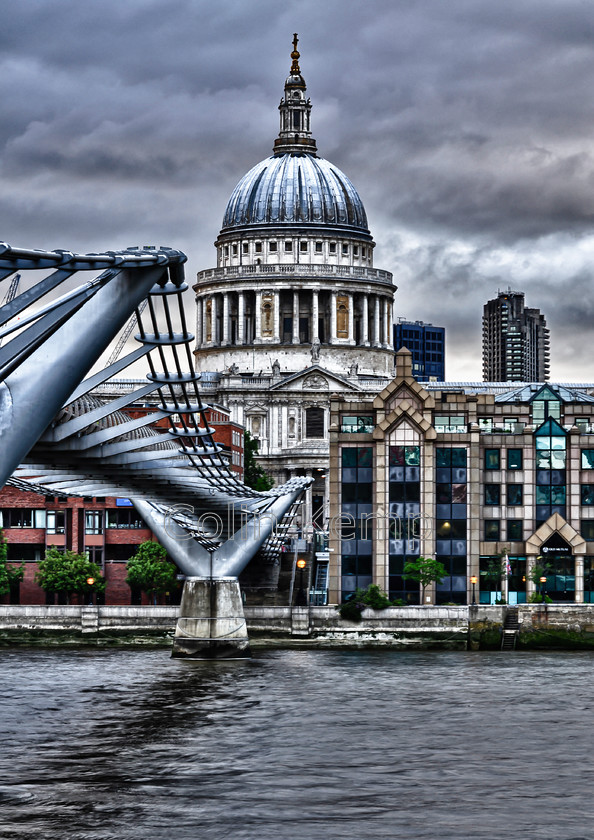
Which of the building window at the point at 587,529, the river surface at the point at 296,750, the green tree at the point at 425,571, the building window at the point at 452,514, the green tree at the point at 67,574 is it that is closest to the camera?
the river surface at the point at 296,750

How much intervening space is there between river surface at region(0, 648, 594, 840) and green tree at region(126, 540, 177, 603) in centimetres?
2651

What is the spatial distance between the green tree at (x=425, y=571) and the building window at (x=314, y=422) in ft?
285

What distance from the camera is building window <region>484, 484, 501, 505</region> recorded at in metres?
107

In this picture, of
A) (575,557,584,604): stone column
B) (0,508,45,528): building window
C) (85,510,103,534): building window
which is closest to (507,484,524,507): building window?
(575,557,584,604): stone column

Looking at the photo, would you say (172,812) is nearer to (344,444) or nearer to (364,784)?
(364,784)

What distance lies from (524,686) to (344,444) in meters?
32.8

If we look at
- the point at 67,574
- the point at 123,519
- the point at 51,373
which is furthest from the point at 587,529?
the point at 51,373

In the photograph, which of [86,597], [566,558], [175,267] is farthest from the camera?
[86,597]

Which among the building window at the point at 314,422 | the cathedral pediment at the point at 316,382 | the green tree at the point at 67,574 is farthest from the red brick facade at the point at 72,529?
the cathedral pediment at the point at 316,382

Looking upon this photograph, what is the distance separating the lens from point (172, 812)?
1903 inches

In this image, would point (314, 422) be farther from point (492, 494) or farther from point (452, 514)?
point (452, 514)

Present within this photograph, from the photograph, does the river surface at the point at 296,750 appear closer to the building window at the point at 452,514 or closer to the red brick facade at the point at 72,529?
the building window at the point at 452,514

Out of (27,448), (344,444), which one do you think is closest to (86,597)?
(344,444)

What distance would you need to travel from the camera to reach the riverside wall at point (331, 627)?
97875 millimetres
